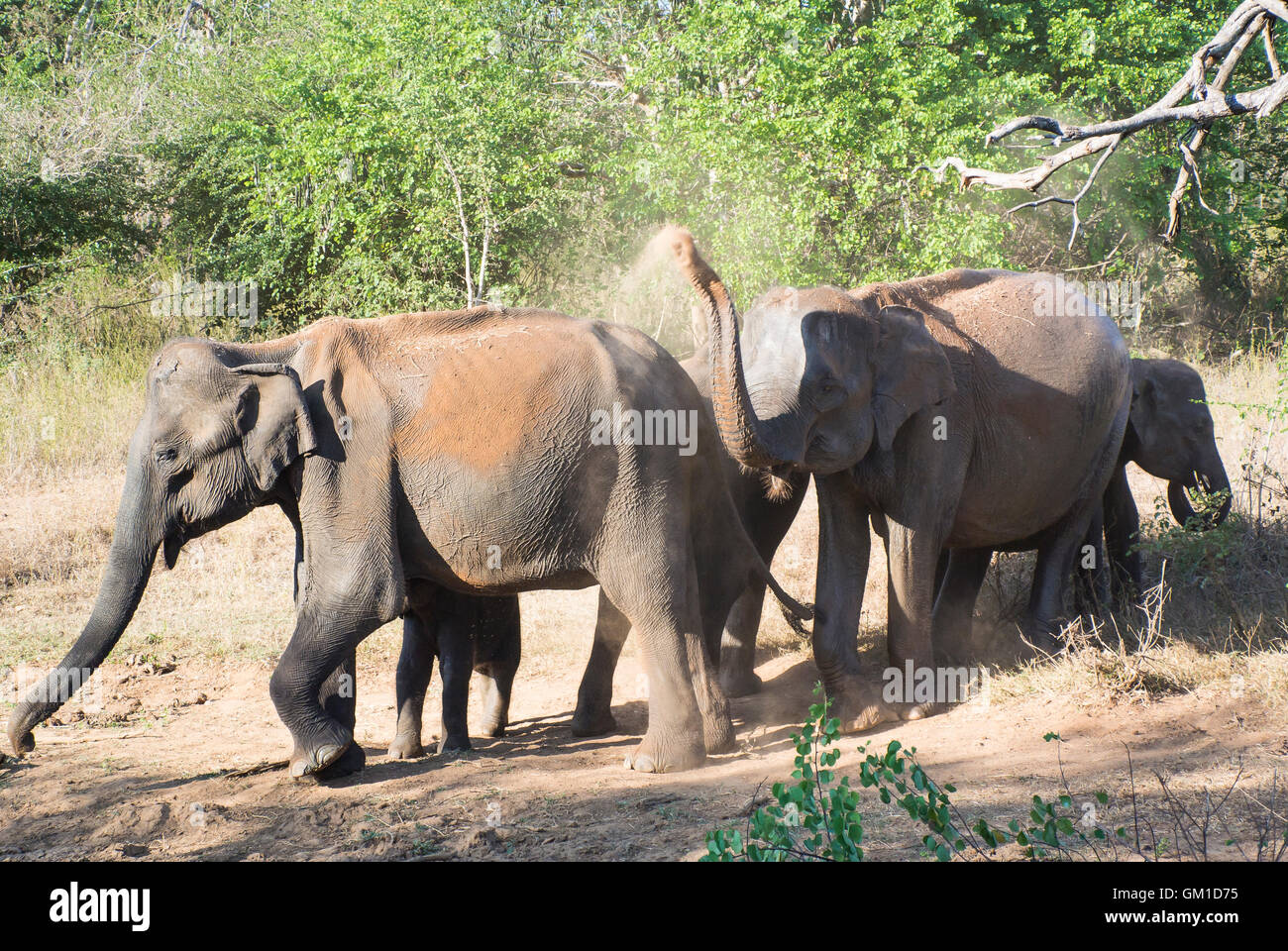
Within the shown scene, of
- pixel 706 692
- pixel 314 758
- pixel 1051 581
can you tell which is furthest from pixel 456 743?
pixel 1051 581

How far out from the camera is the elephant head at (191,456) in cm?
661

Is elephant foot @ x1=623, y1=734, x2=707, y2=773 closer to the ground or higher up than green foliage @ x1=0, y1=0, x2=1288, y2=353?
closer to the ground

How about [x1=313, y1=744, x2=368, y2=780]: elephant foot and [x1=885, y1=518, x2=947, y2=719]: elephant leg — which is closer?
[x1=313, y1=744, x2=368, y2=780]: elephant foot

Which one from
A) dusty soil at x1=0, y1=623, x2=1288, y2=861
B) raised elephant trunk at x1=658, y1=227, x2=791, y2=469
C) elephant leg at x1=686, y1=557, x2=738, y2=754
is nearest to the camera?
dusty soil at x1=0, y1=623, x2=1288, y2=861

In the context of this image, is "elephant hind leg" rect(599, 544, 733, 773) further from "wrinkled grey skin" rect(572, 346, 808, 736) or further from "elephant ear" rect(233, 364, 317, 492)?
"elephant ear" rect(233, 364, 317, 492)

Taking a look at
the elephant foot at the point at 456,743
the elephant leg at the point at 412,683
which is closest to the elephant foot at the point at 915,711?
the elephant foot at the point at 456,743

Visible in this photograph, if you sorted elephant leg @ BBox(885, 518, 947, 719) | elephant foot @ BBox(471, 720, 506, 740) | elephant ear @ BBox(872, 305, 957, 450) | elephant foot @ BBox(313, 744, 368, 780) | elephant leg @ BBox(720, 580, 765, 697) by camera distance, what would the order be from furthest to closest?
elephant leg @ BBox(720, 580, 765, 697) < elephant foot @ BBox(471, 720, 506, 740) < elephant leg @ BBox(885, 518, 947, 719) < elephant ear @ BBox(872, 305, 957, 450) < elephant foot @ BBox(313, 744, 368, 780)

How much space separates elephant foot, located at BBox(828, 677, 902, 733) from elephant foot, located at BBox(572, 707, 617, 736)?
1.39 metres

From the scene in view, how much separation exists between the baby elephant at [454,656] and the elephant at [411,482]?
0.68m

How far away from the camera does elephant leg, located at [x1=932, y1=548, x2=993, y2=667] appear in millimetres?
8992

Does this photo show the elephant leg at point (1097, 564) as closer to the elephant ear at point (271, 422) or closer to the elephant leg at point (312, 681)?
the elephant leg at point (312, 681)

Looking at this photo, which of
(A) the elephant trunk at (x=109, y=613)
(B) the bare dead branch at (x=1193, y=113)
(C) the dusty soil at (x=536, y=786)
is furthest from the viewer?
(B) the bare dead branch at (x=1193, y=113)

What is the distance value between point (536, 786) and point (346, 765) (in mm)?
1125

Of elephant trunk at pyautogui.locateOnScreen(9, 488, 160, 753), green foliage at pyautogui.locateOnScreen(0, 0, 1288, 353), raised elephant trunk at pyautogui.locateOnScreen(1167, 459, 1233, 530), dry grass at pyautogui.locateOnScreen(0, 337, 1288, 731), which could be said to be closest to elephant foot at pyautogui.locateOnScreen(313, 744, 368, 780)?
elephant trunk at pyautogui.locateOnScreen(9, 488, 160, 753)
